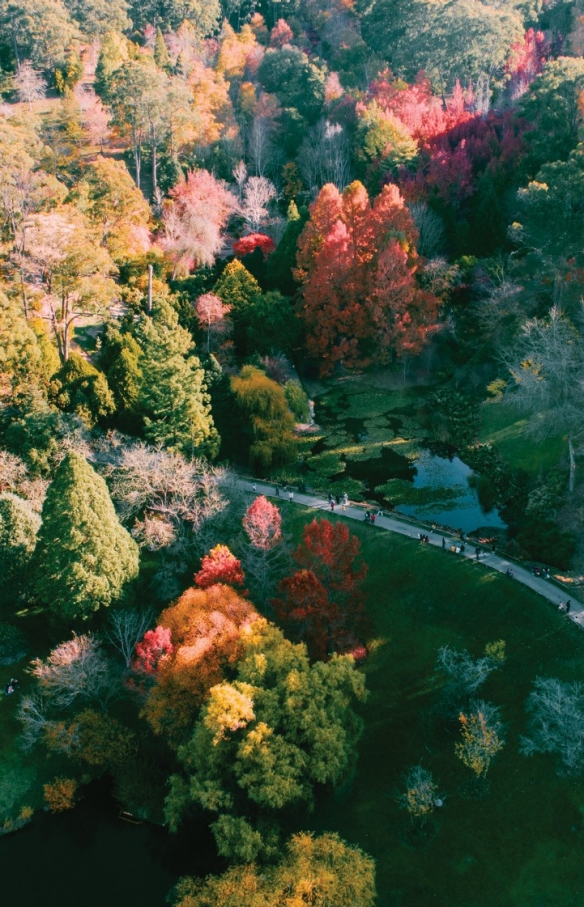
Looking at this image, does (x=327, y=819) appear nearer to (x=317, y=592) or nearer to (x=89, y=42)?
(x=317, y=592)

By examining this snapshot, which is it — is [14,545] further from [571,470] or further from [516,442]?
[516,442]

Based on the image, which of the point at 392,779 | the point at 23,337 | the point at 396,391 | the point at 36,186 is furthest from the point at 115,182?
the point at 392,779

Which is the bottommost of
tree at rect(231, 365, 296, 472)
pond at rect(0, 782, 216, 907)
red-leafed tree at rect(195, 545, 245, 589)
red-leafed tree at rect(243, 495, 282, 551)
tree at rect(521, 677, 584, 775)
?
pond at rect(0, 782, 216, 907)

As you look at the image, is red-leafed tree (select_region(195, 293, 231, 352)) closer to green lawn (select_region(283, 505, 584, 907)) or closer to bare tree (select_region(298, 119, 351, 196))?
bare tree (select_region(298, 119, 351, 196))

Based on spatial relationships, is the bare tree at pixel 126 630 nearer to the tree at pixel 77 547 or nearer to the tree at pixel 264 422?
the tree at pixel 77 547

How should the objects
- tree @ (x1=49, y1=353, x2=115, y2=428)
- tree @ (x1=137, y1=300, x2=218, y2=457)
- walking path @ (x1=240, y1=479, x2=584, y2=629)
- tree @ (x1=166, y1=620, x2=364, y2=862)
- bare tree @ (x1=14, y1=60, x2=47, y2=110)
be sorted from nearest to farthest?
tree @ (x1=166, y1=620, x2=364, y2=862) < walking path @ (x1=240, y1=479, x2=584, y2=629) < tree @ (x1=137, y1=300, x2=218, y2=457) < tree @ (x1=49, y1=353, x2=115, y2=428) < bare tree @ (x1=14, y1=60, x2=47, y2=110)

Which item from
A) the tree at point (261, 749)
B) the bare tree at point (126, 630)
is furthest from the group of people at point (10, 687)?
the tree at point (261, 749)

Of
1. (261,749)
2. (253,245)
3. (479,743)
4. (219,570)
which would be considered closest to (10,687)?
(219,570)

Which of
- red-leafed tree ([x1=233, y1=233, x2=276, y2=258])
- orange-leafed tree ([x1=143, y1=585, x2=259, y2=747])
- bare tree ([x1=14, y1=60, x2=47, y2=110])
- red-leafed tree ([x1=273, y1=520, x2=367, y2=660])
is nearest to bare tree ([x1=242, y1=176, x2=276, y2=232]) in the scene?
red-leafed tree ([x1=233, y1=233, x2=276, y2=258])
